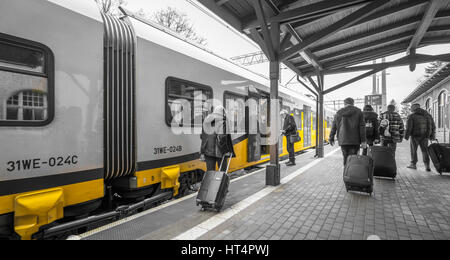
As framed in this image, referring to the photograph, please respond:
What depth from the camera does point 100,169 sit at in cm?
325

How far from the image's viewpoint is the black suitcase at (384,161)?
5738mm

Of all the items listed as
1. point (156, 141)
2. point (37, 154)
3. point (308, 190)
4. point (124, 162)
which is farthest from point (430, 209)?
point (37, 154)

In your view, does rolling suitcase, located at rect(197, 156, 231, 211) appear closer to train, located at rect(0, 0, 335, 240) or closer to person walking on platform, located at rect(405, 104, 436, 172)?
train, located at rect(0, 0, 335, 240)

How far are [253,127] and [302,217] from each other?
3.63m

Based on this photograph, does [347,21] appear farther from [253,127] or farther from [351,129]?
[253,127]

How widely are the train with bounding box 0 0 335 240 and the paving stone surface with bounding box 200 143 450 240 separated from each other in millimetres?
1595

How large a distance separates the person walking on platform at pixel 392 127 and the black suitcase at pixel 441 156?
79 cm

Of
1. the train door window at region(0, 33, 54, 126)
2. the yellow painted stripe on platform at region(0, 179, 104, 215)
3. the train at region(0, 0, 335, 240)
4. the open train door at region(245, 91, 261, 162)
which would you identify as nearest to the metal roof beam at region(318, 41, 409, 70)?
the open train door at region(245, 91, 261, 162)

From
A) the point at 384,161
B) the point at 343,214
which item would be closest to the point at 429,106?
the point at 384,161

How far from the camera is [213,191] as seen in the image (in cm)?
376

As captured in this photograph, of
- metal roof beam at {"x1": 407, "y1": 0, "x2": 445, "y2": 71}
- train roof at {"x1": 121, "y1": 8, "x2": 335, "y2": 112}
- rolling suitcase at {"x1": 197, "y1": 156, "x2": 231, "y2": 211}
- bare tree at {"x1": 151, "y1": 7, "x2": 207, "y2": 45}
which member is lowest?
rolling suitcase at {"x1": 197, "y1": 156, "x2": 231, "y2": 211}

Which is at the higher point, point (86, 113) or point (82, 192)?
point (86, 113)

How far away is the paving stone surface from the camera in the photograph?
3.02 m

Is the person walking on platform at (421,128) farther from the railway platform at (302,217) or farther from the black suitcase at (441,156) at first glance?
the railway platform at (302,217)
